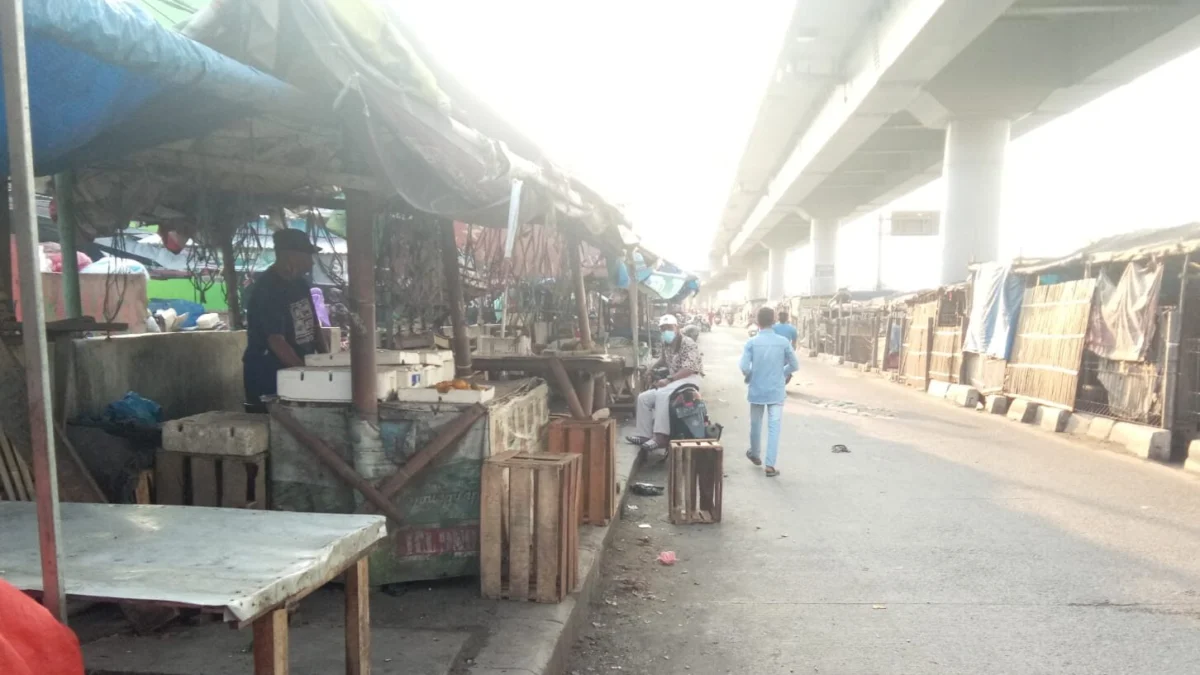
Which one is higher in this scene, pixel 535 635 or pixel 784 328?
pixel 784 328

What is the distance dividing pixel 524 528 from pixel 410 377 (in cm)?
116

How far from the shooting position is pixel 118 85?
2512mm

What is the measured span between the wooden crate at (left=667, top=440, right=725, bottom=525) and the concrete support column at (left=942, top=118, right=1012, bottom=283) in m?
15.3

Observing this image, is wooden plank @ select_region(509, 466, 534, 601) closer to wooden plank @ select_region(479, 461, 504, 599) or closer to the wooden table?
wooden plank @ select_region(479, 461, 504, 599)

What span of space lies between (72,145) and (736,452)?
334 inches

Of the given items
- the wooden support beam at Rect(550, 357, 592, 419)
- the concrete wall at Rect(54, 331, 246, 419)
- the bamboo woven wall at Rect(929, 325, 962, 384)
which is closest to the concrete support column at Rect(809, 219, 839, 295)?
the bamboo woven wall at Rect(929, 325, 962, 384)

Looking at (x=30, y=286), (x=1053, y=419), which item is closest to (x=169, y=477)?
(x=30, y=286)

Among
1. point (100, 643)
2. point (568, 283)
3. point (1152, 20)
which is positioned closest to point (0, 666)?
point (100, 643)

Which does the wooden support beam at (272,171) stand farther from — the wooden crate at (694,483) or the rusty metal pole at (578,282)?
the rusty metal pole at (578,282)

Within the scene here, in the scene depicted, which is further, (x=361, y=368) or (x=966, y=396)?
(x=966, y=396)

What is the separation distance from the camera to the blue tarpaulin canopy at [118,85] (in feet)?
7.04

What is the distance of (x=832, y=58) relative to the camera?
59.0 feet

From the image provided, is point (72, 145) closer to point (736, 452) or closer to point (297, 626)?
point (297, 626)

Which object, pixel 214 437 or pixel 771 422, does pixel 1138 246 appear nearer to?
pixel 771 422
